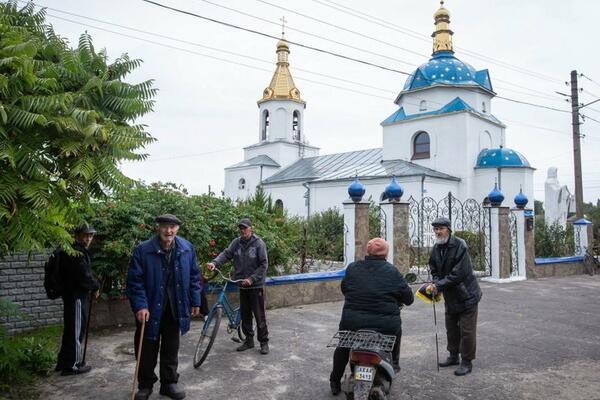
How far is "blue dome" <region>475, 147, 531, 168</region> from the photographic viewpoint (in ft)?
87.1

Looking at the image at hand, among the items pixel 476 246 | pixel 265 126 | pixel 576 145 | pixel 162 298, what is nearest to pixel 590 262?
pixel 576 145

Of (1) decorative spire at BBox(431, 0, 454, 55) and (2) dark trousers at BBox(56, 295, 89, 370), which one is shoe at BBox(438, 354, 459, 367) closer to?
(2) dark trousers at BBox(56, 295, 89, 370)

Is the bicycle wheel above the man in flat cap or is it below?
below

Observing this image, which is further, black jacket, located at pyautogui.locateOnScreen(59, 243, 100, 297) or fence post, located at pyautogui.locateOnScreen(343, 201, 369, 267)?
fence post, located at pyautogui.locateOnScreen(343, 201, 369, 267)

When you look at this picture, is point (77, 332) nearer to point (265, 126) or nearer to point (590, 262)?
point (590, 262)

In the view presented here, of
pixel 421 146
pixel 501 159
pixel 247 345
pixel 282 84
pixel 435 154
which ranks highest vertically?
pixel 282 84

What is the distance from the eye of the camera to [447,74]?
29.1 m

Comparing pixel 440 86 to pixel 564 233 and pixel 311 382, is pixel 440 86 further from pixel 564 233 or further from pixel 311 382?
pixel 311 382

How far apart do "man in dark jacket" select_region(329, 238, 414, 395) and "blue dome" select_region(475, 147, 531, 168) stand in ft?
81.4

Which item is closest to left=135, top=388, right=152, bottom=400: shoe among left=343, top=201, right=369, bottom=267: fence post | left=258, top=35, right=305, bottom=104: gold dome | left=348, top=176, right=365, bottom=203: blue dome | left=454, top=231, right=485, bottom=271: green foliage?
left=343, top=201, right=369, bottom=267: fence post

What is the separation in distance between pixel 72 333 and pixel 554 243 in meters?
17.9

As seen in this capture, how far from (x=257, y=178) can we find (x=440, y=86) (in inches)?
686

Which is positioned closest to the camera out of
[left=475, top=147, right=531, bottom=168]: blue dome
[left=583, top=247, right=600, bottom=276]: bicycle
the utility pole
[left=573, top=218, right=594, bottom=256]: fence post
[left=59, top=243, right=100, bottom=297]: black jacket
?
[left=59, top=243, right=100, bottom=297]: black jacket

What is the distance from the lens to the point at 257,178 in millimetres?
39812
